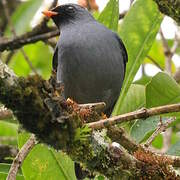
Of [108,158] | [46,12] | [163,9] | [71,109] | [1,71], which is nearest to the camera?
[1,71]

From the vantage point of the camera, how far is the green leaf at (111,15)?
12.3ft

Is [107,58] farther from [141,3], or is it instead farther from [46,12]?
[46,12]

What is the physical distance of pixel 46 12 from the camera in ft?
15.1

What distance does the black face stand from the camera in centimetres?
473

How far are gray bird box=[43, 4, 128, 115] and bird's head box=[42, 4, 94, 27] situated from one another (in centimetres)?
41

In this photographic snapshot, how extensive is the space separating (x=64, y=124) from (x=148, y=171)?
562 millimetres

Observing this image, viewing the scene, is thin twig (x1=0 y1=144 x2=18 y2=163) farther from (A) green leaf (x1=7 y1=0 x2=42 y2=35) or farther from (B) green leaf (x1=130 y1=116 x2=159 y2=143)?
(A) green leaf (x1=7 y1=0 x2=42 y2=35)

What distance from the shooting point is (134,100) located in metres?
3.73

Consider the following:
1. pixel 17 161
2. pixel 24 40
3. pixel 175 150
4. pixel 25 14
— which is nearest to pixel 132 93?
pixel 175 150

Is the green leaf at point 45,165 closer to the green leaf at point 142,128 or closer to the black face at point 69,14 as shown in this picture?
the green leaf at point 142,128

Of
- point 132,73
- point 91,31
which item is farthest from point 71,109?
point 91,31

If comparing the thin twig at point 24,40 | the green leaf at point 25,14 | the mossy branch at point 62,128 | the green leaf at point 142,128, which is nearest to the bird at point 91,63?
the thin twig at point 24,40

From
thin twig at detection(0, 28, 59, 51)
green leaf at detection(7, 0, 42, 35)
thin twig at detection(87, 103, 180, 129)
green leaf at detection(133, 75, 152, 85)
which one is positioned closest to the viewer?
thin twig at detection(87, 103, 180, 129)

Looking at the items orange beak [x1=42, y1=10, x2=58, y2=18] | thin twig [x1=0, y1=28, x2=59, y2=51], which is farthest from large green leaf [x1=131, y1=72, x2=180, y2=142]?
orange beak [x1=42, y1=10, x2=58, y2=18]
